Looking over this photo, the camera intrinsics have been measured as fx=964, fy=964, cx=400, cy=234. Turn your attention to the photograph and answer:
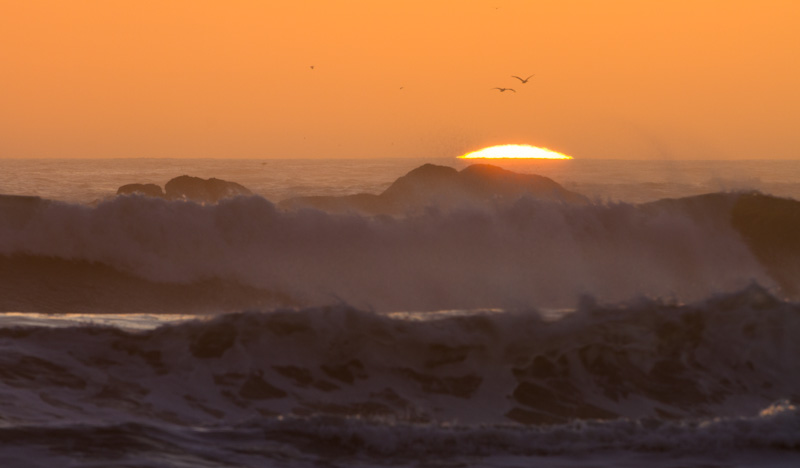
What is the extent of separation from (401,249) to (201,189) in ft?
39.0

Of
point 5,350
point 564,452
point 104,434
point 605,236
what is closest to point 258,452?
point 104,434

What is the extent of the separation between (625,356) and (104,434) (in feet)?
14.6

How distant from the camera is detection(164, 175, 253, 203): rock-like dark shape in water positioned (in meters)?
26.4

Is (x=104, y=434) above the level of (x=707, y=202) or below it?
below

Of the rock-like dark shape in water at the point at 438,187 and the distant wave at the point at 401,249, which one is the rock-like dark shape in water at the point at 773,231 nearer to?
the distant wave at the point at 401,249

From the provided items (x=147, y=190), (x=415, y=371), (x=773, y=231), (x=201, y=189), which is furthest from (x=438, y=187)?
(x=415, y=371)

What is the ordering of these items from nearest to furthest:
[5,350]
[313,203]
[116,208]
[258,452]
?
1. [258,452]
2. [5,350]
3. [116,208]
4. [313,203]

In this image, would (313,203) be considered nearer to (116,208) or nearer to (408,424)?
(116,208)

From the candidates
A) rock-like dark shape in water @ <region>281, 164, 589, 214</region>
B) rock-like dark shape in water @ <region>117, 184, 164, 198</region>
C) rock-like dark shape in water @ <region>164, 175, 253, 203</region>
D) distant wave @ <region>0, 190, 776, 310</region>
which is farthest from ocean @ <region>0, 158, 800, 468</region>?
rock-like dark shape in water @ <region>164, 175, 253, 203</region>

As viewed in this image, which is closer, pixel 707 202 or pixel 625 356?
pixel 625 356

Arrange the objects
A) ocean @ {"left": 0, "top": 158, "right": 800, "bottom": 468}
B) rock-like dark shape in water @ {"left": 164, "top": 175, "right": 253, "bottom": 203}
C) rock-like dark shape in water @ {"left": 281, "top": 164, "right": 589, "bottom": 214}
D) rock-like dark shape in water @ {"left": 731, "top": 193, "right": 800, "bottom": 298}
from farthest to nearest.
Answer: rock-like dark shape in water @ {"left": 164, "top": 175, "right": 253, "bottom": 203} → rock-like dark shape in water @ {"left": 281, "top": 164, "right": 589, "bottom": 214} → rock-like dark shape in water @ {"left": 731, "top": 193, "right": 800, "bottom": 298} → ocean @ {"left": 0, "top": 158, "right": 800, "bottom": 468}

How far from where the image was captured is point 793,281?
16781mm

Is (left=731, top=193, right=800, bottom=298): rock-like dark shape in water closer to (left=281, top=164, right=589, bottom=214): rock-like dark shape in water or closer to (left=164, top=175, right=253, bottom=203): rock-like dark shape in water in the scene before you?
(left=281, top=164, right=589, bottom=214): rock-like dark shape in water

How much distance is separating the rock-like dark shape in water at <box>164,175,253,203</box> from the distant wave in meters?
7.41
